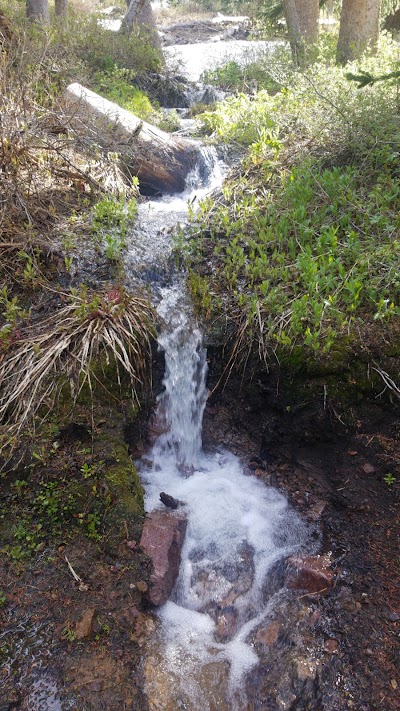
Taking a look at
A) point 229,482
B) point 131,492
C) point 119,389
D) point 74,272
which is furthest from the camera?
point 74,272

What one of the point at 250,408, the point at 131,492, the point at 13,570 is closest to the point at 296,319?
the point at 250,408

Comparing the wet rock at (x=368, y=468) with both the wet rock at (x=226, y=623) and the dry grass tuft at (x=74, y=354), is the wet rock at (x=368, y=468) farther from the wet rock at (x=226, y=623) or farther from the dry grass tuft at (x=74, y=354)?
the dry grass tuft at (x=74, y=354)

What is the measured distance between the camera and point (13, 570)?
320cm

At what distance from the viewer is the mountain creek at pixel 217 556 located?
291cm

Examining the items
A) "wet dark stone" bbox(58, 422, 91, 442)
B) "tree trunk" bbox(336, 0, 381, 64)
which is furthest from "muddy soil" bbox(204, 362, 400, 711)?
"tree trunk" bbox(336, 0, 381, 64)

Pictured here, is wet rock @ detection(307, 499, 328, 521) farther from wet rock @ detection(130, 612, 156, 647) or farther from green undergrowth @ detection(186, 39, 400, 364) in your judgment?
wet rock @ detection(130, 612, 156, 647)

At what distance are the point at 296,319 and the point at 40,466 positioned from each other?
94.8 inches

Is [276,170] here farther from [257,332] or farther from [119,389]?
[119,389]

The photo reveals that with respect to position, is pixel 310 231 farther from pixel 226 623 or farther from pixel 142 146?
pixel 142 146

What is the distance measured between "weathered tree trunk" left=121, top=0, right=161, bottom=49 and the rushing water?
11.8 meters

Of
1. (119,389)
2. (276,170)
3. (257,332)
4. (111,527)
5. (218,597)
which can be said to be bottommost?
(218,597)

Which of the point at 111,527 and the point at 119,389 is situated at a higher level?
the point at 119,389

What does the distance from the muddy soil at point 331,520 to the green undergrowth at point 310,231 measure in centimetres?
59

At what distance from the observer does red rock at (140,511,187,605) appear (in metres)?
3.42
